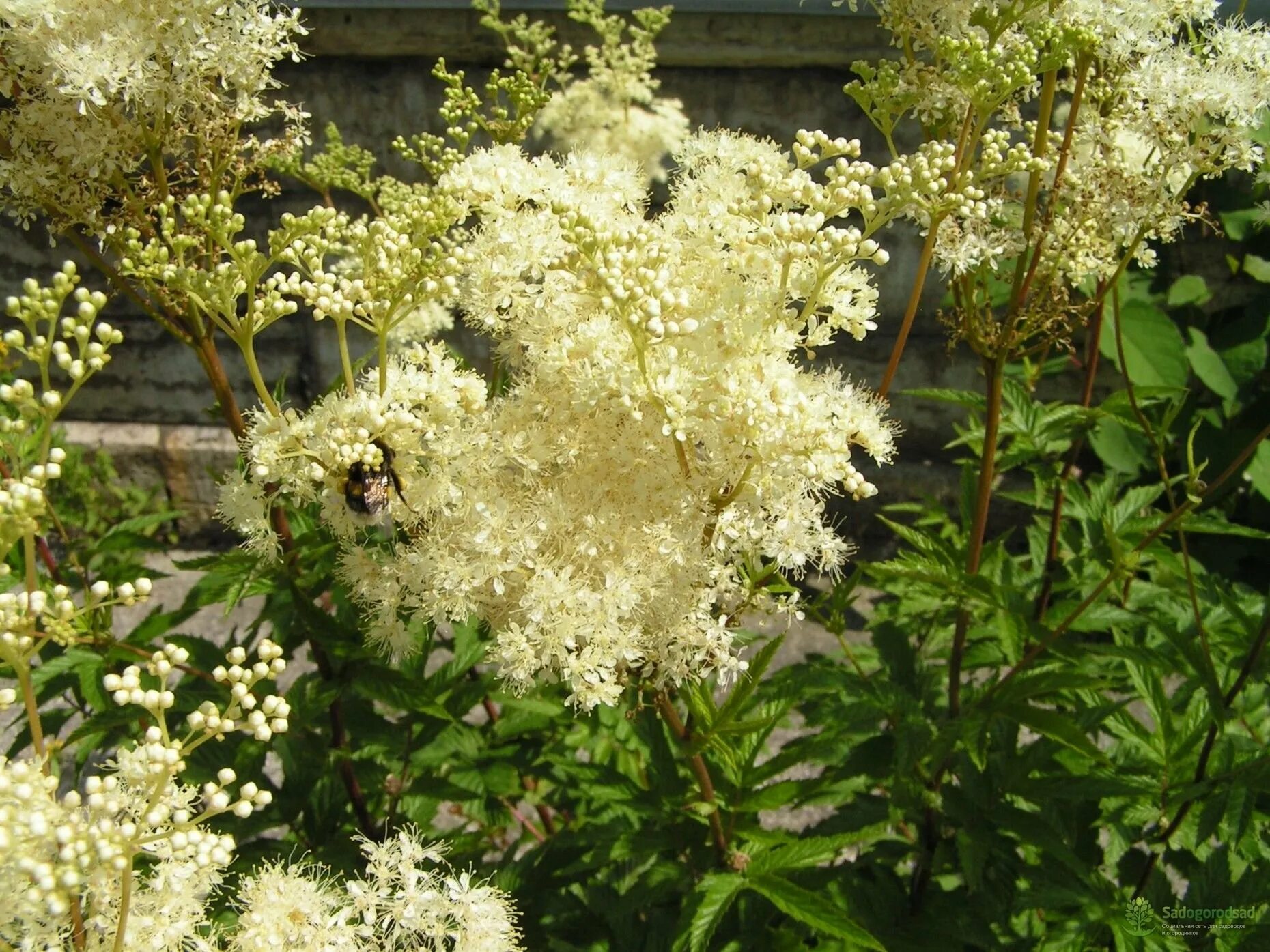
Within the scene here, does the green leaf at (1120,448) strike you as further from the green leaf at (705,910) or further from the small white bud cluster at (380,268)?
the small white bud cluster at (380,268)

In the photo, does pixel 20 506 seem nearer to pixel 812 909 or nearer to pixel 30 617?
pixel 30 617

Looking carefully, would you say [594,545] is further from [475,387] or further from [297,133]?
[297,133]

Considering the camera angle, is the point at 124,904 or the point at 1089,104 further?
the point at 1089,104

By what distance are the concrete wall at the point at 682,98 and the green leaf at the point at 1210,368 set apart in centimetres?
96

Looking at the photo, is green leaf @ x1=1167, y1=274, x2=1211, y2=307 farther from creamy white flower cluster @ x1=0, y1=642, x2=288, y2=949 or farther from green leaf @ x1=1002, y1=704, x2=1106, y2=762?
creamy white flower cluster @ x1=0, y1=642, x2=288, y2=949

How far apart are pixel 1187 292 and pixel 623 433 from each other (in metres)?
4.08

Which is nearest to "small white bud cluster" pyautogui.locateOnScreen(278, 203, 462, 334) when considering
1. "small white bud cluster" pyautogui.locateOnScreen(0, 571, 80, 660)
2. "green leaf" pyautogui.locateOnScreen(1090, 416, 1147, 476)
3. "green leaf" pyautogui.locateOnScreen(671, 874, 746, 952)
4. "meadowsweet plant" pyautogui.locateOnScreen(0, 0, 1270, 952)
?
"meadowsweet plant" pyautogui.locateOnScreen(0, 0, 1270, 952)

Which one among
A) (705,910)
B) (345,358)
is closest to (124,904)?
(345,358)

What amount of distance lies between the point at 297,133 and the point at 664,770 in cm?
149

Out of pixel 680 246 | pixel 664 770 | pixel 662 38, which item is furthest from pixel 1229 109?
pixel 662 38

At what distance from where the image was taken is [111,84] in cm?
151

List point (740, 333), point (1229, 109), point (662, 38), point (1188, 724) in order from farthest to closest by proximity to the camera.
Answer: point (662, 38), point (1188, 724), point (1229, 109), point (740, 333)

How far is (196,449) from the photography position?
215 inches


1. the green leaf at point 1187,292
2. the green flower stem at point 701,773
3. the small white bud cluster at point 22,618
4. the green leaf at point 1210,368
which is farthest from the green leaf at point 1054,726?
the green leaf at point 1187,292
